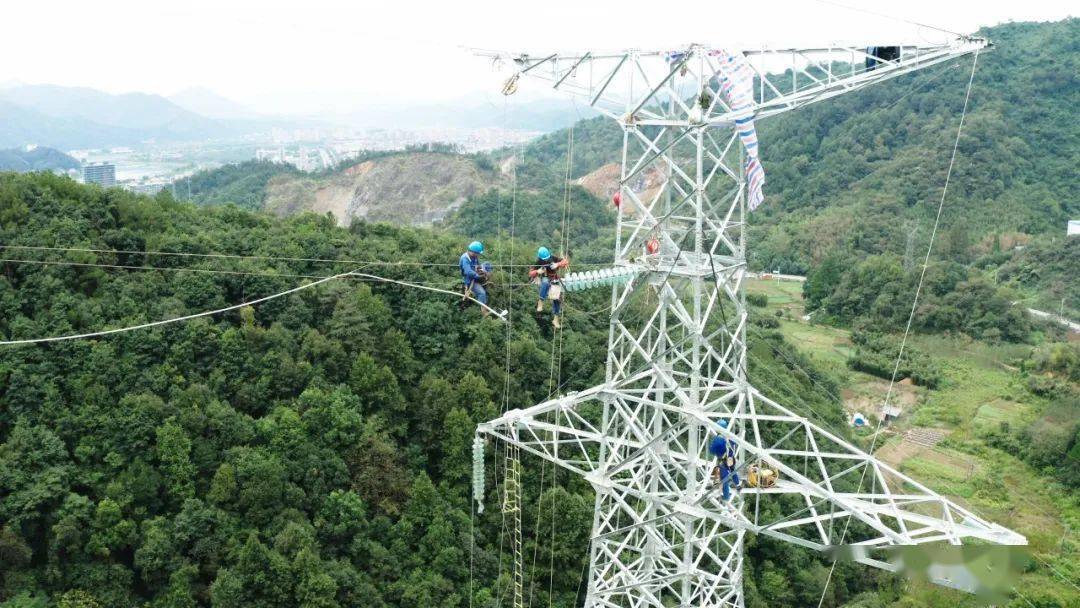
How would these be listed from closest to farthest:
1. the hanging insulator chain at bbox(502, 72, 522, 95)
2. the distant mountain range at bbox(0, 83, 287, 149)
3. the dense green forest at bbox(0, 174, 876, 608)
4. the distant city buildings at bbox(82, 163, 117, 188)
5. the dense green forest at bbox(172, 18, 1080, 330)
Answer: the hanging insulator chain at bbox(502, 72, 522, 95) → the dense green forest at bbox(0, 174, 876, 608) → the dense green forest at bbox(172, 18, 1080, 330) → the distant city buildings at bbox(82, 163, 117, 188) → the distant mountain range at bbox(0, 83, 287, 149)

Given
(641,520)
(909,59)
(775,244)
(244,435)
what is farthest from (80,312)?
(775,244)

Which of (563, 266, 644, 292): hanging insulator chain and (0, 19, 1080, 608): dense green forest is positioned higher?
(563, 266, 644, 292): hanging insulator chain

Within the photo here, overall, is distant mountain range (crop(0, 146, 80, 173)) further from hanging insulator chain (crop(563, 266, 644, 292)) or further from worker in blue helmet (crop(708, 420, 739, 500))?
worker in blue helmet (crop(708, 420, 739, 500))

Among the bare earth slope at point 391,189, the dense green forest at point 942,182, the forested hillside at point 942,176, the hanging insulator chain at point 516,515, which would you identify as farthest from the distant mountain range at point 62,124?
the hanging insulator chain at point 516,515

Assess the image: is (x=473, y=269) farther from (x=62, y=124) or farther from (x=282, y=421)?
(x=62, y=124)

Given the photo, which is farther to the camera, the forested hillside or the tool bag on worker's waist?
the forested hillside

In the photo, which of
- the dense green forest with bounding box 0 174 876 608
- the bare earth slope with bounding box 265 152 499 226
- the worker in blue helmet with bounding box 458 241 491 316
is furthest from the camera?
the bare earth slope with bounding box 265 152 499 226

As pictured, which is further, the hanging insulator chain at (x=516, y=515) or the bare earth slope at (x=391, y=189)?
the bare earth slope at (x=391, y=189)

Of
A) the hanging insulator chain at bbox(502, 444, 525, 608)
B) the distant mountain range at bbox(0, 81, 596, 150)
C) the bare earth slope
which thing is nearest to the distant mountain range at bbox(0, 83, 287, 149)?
the distant mountain range at bbox(0, 81, 596, 150)

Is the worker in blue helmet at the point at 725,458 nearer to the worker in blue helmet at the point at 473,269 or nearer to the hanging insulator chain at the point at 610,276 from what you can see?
the hanging insulator chain at the point at 610,276
